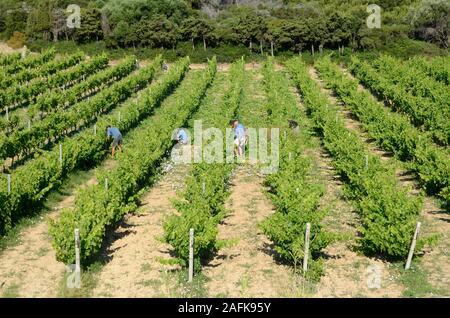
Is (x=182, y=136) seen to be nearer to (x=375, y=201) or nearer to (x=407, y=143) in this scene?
(x=407, y=143)

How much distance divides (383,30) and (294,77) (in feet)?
58.8

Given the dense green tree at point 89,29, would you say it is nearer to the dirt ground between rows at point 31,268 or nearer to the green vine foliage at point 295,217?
the green vine foliage at point 295,217

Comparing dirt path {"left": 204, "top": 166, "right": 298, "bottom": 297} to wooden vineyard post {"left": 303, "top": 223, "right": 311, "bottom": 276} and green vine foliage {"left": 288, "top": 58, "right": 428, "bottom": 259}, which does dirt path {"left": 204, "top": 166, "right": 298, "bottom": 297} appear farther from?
green vine foliage {"left": 288, "top": 58, "right": 428, "bottom": 259}

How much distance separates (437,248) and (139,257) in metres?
6.47

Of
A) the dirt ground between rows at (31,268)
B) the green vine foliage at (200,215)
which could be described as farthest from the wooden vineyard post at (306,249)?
the dirt ground between rows at (31,268)

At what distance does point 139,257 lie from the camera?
11.1 m

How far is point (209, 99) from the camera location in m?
28.5

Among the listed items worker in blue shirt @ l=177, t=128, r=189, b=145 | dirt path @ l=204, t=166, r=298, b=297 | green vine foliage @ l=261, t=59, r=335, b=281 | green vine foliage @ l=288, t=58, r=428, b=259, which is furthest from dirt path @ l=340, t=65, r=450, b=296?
worker in blue shirt @ l=177, t=128, r=189, b=145

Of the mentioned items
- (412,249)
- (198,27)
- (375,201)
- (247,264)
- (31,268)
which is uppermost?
(198,27)

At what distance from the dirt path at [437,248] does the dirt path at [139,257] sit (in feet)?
16.7

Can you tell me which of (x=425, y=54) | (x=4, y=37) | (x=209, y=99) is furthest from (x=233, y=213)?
(x=4, y=37)

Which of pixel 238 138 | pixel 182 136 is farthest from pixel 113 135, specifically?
pixel 238 138

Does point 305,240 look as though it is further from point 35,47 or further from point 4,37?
point 4,37

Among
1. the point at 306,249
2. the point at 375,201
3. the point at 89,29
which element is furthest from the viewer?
the point at 89,29
